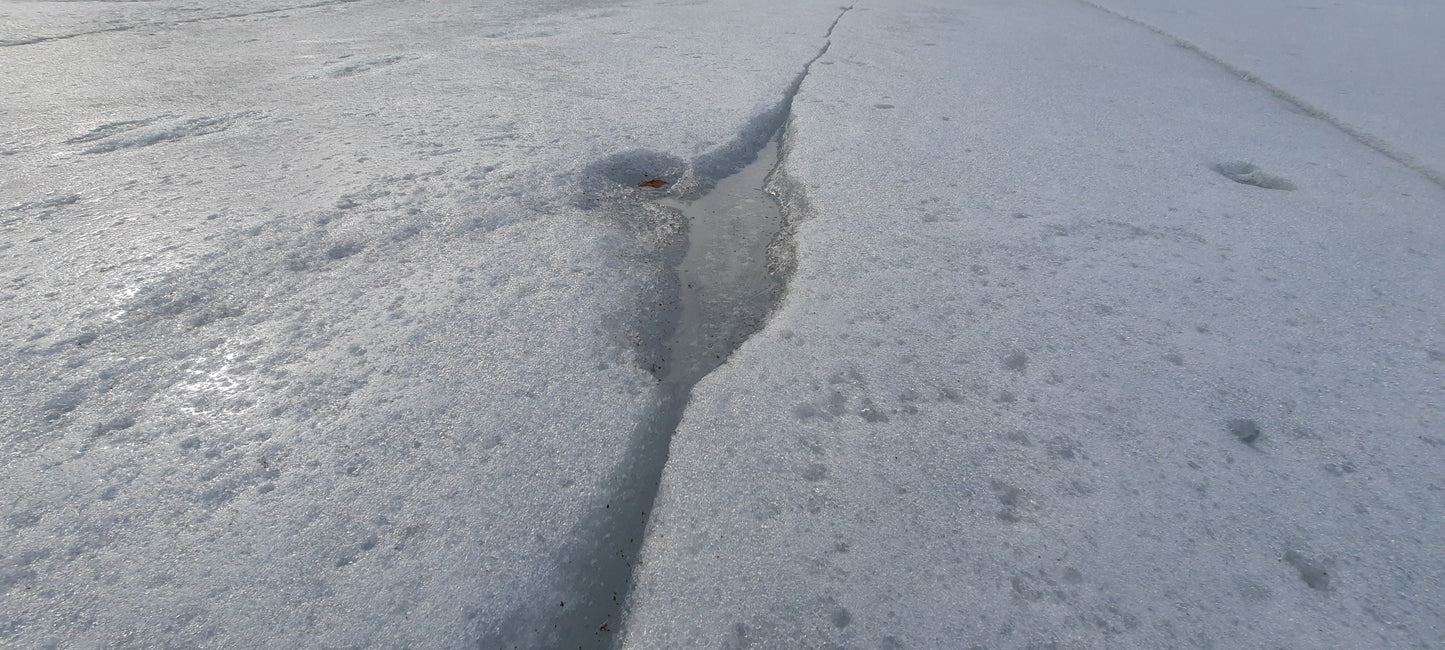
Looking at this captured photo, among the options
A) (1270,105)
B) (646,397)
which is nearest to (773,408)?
(646,397)

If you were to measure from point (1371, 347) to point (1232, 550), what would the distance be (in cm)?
93

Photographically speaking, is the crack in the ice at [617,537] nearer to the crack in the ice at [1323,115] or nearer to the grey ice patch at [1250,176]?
the grey ice patch at [1250,176]

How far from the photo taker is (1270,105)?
342cm

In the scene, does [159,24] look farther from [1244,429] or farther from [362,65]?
[1244,429]

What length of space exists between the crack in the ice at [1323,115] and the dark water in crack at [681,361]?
2.52 metres

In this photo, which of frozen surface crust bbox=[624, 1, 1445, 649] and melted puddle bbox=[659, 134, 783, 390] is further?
melted puddle bbox=[659, 134, 783, 390]

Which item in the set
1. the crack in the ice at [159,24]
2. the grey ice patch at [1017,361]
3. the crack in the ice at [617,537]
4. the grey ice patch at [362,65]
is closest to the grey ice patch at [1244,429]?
the grey ice patch at [1017,361]

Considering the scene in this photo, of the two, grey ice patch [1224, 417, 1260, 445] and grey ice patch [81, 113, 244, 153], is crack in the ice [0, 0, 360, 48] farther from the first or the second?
grey ice patch [1224, 417, 1260, 445]

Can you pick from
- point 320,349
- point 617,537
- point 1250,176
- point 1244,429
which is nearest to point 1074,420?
point 1244,429

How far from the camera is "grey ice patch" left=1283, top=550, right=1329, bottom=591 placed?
1.19m

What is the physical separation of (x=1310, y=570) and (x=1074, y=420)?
0.45 meters

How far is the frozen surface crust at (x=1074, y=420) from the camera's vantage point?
3.79 feet

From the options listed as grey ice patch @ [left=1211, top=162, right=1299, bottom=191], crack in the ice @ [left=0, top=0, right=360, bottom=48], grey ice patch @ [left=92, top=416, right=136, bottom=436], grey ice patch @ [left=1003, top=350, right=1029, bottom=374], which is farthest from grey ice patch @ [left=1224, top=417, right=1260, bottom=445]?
crack in the ice @ [left=0, top=0, right=360, bottom=48]

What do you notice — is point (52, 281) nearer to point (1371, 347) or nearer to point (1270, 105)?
point (1371, 347)
